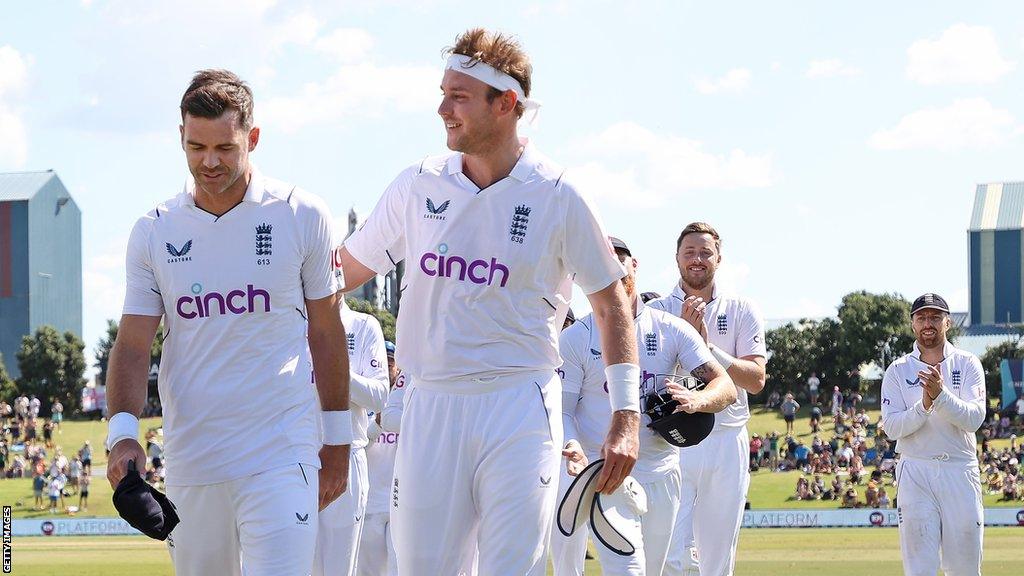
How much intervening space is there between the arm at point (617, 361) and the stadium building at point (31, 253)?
10765cm

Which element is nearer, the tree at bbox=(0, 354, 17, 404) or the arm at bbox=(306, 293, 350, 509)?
the arm at bbox=(306, 293, 350, 509)

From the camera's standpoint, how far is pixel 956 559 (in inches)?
470


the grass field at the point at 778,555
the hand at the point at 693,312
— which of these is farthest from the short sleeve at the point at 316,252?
the grass field at the point at 778,555

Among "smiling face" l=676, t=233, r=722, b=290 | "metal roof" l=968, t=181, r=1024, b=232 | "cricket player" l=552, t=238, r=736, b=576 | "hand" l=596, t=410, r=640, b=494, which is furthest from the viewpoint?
"metal roof" l=968, t=181, r=1024, b=232

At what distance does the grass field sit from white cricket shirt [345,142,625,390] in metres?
13.2

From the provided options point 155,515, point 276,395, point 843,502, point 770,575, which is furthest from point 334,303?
point 843,502

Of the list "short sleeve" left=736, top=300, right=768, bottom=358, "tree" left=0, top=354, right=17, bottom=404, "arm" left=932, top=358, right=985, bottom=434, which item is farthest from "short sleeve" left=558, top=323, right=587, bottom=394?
"tree" left=0, top=354, right=17, bottom=404

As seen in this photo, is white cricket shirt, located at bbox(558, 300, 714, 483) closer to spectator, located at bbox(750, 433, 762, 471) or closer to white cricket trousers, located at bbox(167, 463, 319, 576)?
white cricket trousers, located at bbox(167, 463, 319, 576)

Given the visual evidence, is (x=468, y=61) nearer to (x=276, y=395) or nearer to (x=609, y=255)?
(x=609, y=255)

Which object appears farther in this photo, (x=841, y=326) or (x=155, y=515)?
(x=841, y=326)

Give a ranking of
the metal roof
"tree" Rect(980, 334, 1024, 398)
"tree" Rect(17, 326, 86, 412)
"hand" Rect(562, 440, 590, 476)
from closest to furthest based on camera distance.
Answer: "hand" Rect(562, 440, 590, 476)
"tree" Rect(980, 334, 1024, 398)
"tree" Rect(17, 326, 86, 412)
the metal roof

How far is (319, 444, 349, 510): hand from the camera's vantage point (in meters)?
6.03

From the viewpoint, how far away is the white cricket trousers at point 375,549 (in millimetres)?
11711

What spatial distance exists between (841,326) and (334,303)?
3054 inches
